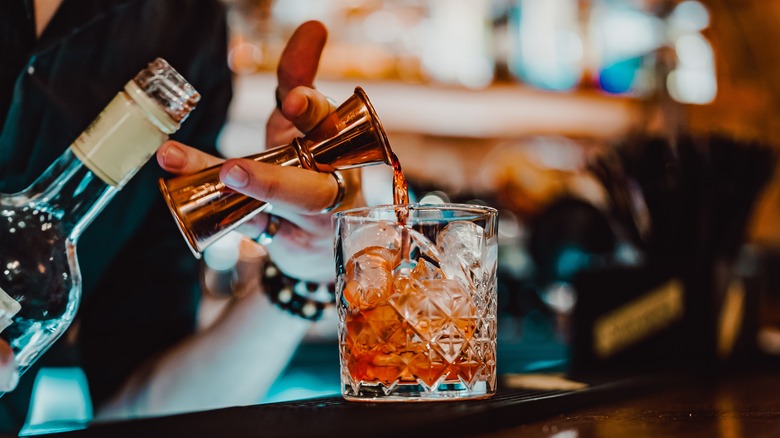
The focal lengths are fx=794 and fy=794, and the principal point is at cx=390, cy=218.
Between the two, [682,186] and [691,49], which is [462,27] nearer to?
[691,49]

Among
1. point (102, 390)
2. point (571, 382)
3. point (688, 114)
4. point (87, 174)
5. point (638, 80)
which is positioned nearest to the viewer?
point (87, 174)

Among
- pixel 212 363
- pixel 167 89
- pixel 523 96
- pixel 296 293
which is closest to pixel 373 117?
pixel 167 89

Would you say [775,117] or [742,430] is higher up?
→ [775,117]

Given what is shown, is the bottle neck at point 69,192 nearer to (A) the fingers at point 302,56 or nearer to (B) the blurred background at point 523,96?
(A) the fingers at point 302,56

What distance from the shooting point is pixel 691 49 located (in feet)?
11.3

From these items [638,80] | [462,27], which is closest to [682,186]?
[462,27]

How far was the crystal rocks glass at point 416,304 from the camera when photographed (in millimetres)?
593

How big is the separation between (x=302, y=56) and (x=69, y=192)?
0.25 m

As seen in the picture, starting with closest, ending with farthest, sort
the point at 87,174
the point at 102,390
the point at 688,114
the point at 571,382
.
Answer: the point at 87,174, the point at 571,382, the point at 102,390, the point at 688,114

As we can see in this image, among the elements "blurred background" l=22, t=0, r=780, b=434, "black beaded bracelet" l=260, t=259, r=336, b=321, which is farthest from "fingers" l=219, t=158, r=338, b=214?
"blurred background" l=22, t=0, r=780, b=434

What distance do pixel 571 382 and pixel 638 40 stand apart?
2748 millimetres

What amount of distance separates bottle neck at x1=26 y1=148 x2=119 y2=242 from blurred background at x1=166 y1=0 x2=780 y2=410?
138cm

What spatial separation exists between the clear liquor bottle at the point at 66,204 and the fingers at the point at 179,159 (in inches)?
1.2

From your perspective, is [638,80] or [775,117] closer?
[638,80]
